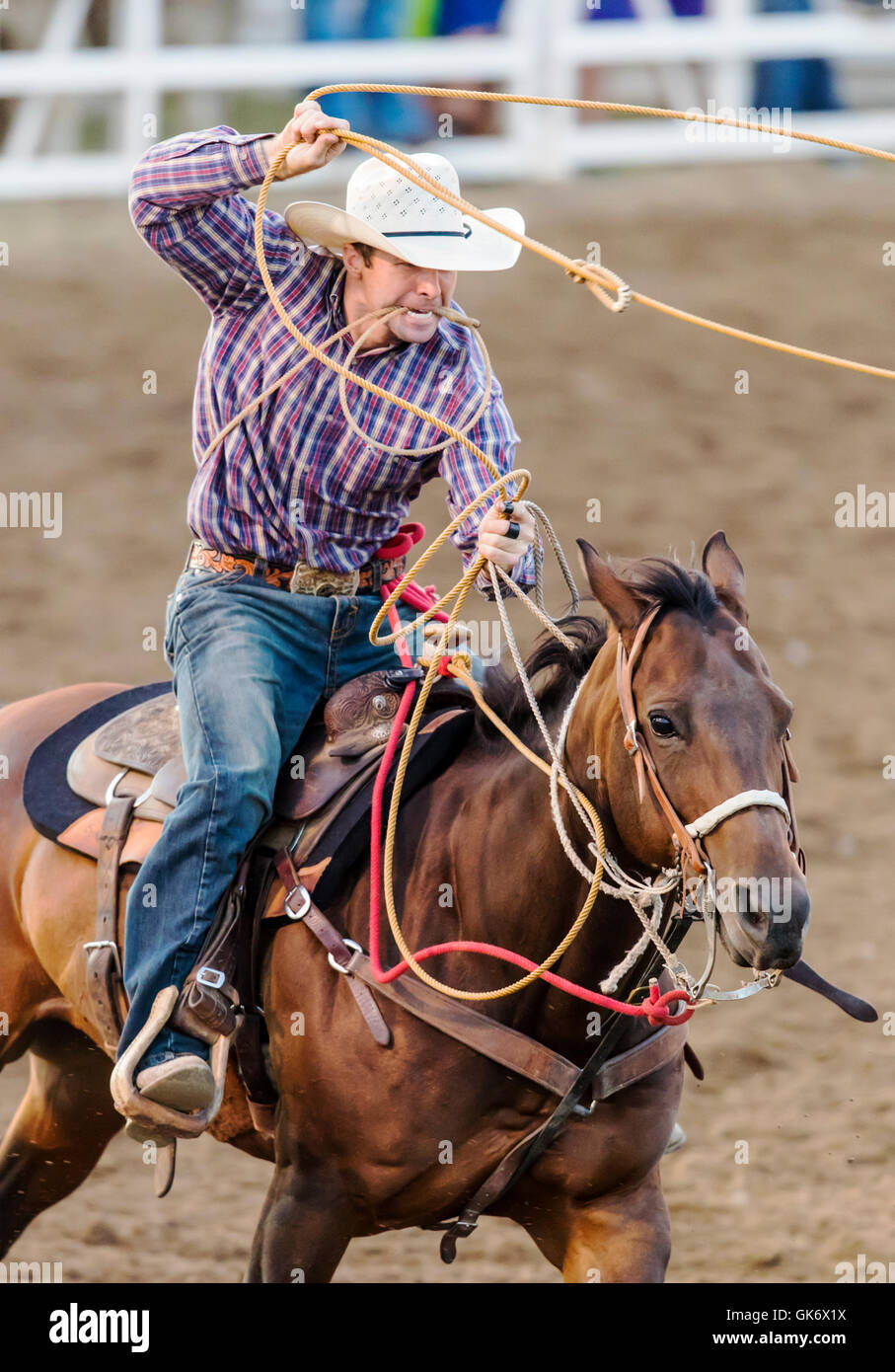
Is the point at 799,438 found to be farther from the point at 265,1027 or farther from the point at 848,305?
the point at 265,1027

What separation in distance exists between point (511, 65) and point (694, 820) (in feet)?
29.4

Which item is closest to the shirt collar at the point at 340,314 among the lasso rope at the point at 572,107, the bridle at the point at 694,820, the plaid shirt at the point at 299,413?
the plaid shirt at the point at 299,413

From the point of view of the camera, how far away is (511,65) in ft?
35.9

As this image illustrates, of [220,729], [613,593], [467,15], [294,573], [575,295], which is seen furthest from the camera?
[575,295]

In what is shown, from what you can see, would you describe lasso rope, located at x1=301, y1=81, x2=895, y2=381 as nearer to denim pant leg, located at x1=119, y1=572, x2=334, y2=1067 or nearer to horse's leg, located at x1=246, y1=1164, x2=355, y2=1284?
denim pant leg, located at x1=119, y1=572, x2=334, y2=1067

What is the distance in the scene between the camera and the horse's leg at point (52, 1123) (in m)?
4.61

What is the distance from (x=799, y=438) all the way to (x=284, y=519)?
711 cm

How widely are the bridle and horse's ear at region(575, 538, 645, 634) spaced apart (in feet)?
0.10

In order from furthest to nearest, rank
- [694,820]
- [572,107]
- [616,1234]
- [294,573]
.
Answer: [294,573] → [616,1234] → [572,107] → [694,820]

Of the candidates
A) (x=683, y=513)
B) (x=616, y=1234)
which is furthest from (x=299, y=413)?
(x=683, y=513)

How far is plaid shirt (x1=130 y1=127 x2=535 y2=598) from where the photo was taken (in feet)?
12.4

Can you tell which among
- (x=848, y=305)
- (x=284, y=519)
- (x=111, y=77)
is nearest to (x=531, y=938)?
(x=284, y=519)

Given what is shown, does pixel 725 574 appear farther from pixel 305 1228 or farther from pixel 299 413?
pixel 305 1228

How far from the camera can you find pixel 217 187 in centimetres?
359
